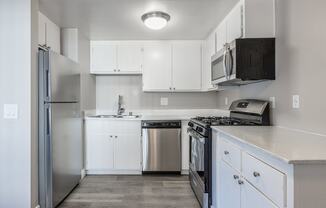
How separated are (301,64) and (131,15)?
1976 millimetres

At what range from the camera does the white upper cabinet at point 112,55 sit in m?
4.22

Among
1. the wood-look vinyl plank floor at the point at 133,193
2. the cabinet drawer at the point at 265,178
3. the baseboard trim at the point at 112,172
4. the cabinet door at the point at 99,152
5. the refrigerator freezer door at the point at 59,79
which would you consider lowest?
the wood-look vinyl plank floor at the point at 133,193

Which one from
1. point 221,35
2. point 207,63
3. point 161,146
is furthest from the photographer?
point 207,63

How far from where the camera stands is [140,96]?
457 cm

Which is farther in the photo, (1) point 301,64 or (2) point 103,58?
(2) point 103,58

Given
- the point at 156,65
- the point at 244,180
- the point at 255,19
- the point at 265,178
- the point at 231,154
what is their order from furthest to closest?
the point at 156,65 < the point at 255,19 < the point at 231,154 < the point at 244,180 < the point at 265,178

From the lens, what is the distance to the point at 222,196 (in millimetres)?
2168

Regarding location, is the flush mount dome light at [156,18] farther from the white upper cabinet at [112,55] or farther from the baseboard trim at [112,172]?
the baseboard trim at [112,172]

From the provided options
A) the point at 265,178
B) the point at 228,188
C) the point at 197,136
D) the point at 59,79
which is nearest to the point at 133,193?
the point at 197,136

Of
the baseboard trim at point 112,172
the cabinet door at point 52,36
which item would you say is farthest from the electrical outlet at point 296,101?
the cabinet door at point 52,36

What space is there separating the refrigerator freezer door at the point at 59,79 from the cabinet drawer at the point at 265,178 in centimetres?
199

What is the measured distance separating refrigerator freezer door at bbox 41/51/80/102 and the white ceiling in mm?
587

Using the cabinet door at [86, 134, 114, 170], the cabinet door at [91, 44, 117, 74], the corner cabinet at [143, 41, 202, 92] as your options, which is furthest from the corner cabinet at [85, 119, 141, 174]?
the cabinet door at [91, 44, 117, 74]

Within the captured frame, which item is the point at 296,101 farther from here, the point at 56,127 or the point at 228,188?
the point at 56,127
